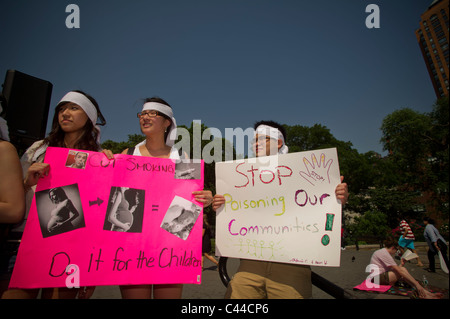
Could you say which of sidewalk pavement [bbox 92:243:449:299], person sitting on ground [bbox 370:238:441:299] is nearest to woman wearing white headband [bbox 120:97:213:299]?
sidewalk pavement [bbox 92:243:449:299]

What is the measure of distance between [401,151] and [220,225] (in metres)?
28.2

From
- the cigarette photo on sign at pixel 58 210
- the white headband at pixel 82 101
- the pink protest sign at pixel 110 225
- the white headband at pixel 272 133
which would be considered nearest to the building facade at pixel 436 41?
the white headband at pixel 272 133

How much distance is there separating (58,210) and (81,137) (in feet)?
2.36

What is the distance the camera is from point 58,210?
6.20 feet

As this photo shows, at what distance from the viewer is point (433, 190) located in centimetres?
2034

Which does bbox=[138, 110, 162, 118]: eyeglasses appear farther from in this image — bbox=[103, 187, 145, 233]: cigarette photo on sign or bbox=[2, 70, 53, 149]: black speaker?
bbox=[2, 70, 53, 149]: black speaker

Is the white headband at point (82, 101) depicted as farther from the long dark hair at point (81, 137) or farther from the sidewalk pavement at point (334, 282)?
the sidewalk pavement at point (334, 282)

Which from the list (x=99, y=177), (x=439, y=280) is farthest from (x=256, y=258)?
(x=439, y=280)

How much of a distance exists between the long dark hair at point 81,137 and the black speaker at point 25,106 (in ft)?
4.94

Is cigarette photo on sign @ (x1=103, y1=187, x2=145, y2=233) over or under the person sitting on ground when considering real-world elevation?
over

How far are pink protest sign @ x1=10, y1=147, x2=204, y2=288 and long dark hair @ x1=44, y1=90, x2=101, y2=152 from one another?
22cm

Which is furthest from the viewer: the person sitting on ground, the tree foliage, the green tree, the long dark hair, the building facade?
the building facade

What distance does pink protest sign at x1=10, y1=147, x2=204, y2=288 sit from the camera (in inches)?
70.9

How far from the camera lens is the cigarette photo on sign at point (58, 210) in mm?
1856
